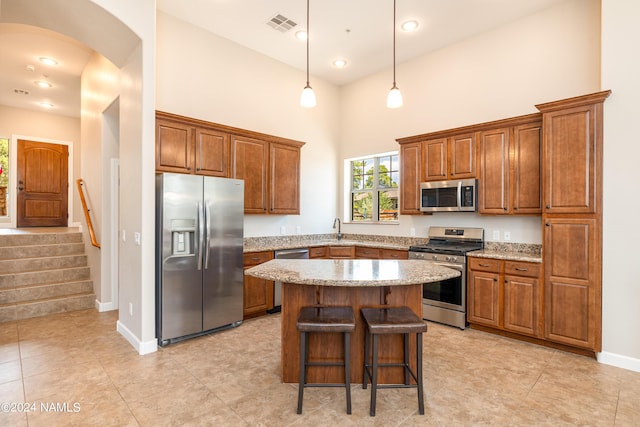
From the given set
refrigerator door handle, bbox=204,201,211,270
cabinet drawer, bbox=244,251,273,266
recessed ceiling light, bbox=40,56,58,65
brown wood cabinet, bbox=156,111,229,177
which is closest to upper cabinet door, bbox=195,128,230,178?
brown wood cabinet, bbox=156,111,229,177

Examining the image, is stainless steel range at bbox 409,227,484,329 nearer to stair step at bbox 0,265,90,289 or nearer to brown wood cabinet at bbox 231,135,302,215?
brown wood cabinet at bbox 231,135,302,215

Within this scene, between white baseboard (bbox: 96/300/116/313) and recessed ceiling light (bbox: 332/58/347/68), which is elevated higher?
recessed ceiling light (bbox: 332/58/347/68)

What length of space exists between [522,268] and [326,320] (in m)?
2.53

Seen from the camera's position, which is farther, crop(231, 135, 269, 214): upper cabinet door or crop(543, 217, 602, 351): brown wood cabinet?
crop(231, 135, 269, 214): upper cabinet door

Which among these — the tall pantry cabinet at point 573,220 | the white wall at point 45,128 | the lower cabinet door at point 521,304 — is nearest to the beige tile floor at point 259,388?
the lower cabinet door at point 521,304

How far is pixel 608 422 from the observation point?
221cm

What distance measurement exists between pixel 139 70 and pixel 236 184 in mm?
1528

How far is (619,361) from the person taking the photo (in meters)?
3.05

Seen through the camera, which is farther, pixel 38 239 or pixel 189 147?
pixel 38 239

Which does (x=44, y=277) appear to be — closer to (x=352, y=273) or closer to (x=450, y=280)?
(x=352, y=273)

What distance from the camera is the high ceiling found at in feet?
13.0

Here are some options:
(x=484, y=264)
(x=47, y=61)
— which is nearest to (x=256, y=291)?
(x=484, y=264)

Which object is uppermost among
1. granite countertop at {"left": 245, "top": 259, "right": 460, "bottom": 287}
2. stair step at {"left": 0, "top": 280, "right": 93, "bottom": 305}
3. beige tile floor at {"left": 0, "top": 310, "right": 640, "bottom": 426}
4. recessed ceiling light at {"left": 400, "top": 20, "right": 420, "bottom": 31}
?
recessed ceiling light at {"left": 400, "top": 20, "right": 420, "bottom": 31}

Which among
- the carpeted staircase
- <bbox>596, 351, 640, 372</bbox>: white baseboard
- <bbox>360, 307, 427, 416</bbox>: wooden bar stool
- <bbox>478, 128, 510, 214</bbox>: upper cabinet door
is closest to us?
<bbox>360, 307, 427, 416</bbox>: wooden bar stool
